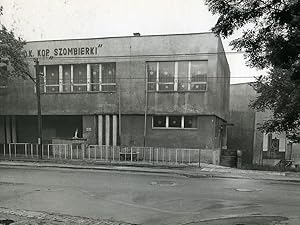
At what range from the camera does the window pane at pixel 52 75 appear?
75.8 feet

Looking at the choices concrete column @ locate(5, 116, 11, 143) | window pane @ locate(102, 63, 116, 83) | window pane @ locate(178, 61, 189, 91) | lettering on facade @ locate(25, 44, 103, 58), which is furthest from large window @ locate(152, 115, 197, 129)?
concrete column @ locate(5, 116, 11, 143)

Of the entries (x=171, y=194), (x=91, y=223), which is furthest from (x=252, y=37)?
(x=171, y=194)

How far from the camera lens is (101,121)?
21797 millimetres

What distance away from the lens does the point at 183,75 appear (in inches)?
805

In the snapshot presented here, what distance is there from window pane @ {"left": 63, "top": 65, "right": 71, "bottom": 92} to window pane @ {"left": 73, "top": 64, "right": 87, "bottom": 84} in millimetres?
408

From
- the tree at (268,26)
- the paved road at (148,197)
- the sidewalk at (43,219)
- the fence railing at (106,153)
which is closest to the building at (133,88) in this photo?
the fence railing at (106,153)

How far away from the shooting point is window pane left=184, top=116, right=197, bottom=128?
2028 cm

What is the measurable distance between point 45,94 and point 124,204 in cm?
1636

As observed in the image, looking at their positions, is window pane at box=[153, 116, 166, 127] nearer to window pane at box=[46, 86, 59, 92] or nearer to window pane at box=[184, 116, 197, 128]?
window pane at box=[184, 116, 197, 128]

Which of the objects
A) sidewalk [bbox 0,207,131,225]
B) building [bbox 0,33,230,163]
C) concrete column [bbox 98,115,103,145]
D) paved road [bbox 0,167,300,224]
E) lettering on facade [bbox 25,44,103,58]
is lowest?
paved road [bbox 0,167,300,224]

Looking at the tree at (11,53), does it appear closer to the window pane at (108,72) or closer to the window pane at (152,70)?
the window pane at (108,72)

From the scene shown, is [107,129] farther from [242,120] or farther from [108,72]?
[242,120]

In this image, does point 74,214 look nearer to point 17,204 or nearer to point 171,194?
point 17,204

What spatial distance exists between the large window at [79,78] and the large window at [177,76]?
2941 mm
